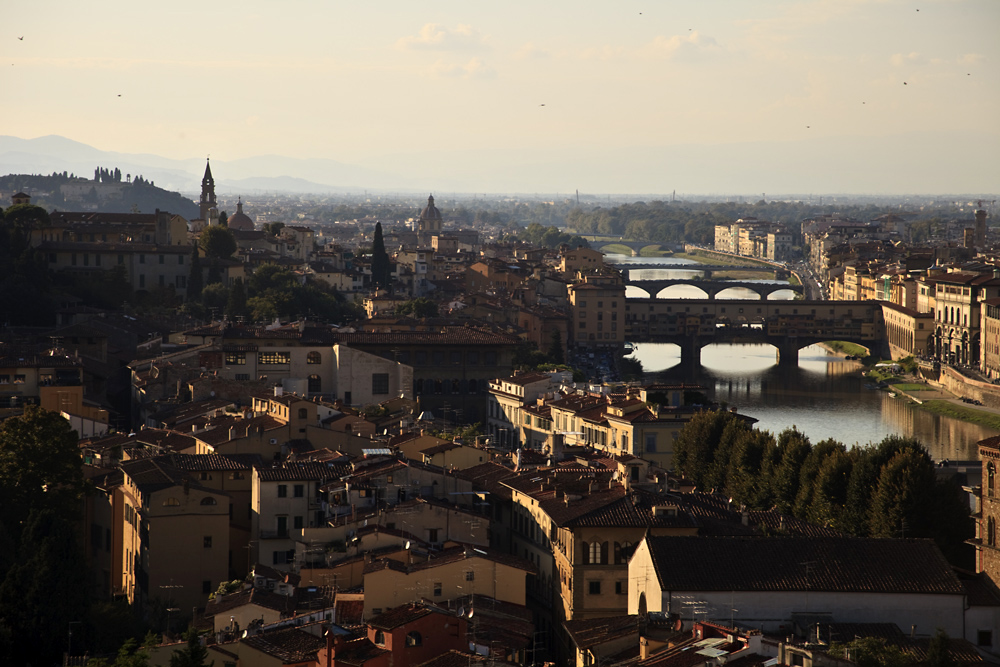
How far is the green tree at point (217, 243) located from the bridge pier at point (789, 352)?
Answer: 47.4 feet

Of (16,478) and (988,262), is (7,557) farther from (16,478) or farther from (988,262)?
(988,262)

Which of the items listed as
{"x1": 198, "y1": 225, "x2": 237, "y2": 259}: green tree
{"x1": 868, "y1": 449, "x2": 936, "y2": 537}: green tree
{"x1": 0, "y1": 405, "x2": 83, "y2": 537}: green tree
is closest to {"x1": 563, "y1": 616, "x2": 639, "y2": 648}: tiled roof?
{"x1": 868, "y1": 449, "x2": 936, "y2": 537}: green tree

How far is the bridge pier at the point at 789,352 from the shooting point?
39625 mm

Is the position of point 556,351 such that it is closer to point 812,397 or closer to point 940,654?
point 812,397

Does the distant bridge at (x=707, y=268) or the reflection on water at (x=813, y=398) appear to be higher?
the distant bridge at (x=707, y=268)

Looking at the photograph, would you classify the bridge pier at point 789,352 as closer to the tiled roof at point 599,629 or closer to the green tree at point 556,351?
the green tree at point 556,351

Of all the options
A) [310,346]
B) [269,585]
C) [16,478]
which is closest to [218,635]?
[269,585]

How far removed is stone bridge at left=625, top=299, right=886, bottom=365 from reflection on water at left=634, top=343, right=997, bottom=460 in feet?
1.73

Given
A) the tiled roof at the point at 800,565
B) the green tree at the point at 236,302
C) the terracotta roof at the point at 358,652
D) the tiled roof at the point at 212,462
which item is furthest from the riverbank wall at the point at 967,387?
the terracotta roof at the point at 358,652

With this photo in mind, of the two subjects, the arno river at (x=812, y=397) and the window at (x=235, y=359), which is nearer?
the window at (x=235, y=359)

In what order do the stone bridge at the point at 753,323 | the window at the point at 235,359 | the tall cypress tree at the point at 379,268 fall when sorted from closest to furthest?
the window at the point at 235,359
the tall cypress tree at the point at 379,268
the stone bridge at the point at 753,323

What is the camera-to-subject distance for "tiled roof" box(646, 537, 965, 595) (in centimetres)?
1002

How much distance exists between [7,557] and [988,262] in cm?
4411

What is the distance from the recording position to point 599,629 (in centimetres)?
1014
